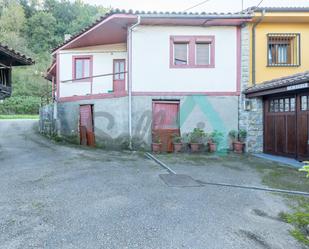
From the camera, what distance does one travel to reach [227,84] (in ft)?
34.9

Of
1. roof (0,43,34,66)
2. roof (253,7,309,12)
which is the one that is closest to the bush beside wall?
roof (0,43,34,66)

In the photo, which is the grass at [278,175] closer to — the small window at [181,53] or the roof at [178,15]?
the small window at [181,53]

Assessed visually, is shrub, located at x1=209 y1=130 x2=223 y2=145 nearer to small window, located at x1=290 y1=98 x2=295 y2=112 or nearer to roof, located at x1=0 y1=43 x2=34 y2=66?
small window, located at x1=290 y1=98 x2=295 y2=112

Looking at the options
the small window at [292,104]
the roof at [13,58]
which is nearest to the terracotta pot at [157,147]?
the small window at [292,104]

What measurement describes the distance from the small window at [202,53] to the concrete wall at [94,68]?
13.0ft

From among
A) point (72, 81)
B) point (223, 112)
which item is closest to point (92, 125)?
point (72, 81)

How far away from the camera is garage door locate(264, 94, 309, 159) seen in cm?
860

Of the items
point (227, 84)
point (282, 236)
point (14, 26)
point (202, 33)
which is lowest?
point (282, 236)

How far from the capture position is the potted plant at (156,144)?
10195mm

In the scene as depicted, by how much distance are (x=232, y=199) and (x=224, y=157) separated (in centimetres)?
482

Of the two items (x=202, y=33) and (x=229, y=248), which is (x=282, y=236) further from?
(x=202, y=33)

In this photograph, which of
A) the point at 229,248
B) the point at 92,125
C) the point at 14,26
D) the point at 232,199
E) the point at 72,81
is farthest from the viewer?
the point at 14,26

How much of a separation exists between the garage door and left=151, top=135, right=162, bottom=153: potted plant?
4.14 metres

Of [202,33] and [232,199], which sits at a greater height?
[202,33]
